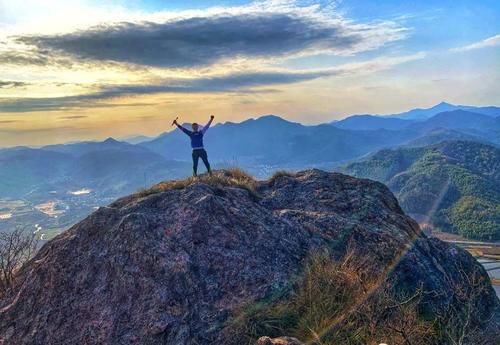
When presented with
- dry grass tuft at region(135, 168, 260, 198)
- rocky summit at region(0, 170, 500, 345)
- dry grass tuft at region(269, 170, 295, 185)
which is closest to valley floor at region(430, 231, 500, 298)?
dry grass tuft at region(269, 170, 295, 185)

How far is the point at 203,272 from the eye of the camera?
11.7 meters

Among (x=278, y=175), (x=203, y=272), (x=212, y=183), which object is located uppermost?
(x=212, y=183)

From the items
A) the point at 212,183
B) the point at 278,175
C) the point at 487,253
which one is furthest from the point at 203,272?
the point at 487,253

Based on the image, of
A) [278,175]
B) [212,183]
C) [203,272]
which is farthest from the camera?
[278,175]

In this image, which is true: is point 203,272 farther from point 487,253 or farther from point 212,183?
point 487,253

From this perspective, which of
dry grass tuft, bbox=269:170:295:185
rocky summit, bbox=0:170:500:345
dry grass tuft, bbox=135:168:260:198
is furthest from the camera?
dry grass tuft, bbox=269:170:295:185

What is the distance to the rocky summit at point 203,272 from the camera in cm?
1048

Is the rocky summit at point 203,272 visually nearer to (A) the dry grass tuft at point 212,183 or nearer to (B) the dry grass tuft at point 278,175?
(A) the dry grass tuft at point 212,183

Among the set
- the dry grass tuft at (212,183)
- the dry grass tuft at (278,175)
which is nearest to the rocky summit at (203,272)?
the dry grass tuft at (212,183)

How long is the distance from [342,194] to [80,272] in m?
10.3

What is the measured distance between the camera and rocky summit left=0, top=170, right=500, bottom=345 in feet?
34.4

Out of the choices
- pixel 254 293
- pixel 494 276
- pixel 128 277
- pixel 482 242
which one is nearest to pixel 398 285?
pixel 254 293

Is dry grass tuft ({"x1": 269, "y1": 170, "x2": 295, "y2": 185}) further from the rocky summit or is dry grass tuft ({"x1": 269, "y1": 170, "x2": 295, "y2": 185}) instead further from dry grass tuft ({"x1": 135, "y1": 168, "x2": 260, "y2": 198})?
the rocky summit

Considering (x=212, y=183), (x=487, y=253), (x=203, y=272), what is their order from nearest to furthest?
(x=203, y=272) < (x=212, y=183) < (x=487, y=253)
